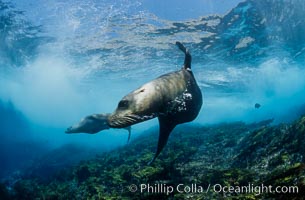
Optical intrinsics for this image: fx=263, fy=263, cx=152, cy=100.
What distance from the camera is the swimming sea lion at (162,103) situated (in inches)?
145

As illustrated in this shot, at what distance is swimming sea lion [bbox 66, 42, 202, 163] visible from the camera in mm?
3674

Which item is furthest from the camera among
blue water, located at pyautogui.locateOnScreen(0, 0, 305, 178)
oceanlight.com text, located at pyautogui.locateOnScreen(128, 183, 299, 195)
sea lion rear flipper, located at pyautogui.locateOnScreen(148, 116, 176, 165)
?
blue water, located at pyautogui.locateOnScreen(0, 0, 305, 178)

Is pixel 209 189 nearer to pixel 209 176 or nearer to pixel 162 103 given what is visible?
pixel 209 176

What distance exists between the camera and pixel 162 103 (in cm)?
424

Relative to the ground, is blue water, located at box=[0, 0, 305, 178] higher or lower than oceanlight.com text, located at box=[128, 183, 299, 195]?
higher

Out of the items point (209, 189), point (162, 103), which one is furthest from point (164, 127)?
point (209, 189)

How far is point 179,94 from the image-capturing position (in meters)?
4.84

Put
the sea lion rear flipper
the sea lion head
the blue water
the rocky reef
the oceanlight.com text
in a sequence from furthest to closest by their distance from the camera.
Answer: the blue water
the sea lion rear flipper
the rocky reef
the oceanlight.com text
the sea lion head

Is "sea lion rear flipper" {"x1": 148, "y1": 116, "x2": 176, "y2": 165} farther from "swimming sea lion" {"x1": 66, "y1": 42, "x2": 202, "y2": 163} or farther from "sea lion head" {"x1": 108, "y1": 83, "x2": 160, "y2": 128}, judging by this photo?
"sea lion head" {"x1": 108, "y1": 83, "x2": 160, "y2": 128}

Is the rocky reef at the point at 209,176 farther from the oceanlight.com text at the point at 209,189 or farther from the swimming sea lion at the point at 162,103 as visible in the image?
the swimming sea lion at the point at 162,103

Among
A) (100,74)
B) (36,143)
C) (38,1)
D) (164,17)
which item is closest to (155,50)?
(164,17)

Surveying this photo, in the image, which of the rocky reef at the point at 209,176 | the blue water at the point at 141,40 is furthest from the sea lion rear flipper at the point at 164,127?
the blue water at the point at 141,40

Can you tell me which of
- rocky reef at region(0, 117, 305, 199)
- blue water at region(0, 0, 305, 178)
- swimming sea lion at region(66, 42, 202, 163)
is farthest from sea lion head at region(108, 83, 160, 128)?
blue water at region(0, 0, 305, 178)

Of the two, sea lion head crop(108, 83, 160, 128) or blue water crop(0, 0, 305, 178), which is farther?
blue water crop(0, 0, 305, 178)
